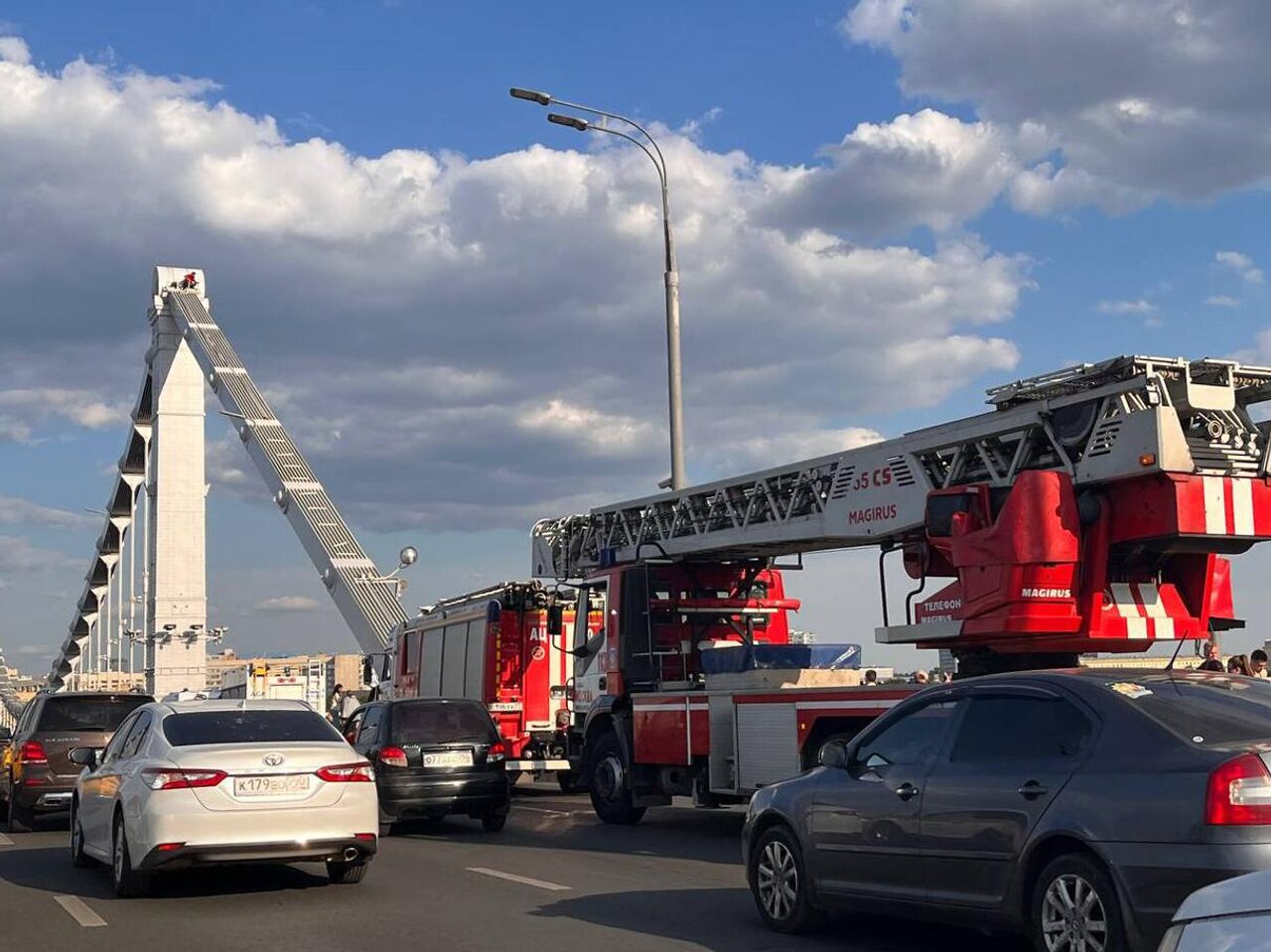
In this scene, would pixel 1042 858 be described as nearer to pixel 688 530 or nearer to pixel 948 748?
pixel 948 748

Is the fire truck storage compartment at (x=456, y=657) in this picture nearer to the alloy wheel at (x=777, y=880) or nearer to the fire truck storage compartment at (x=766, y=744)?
the fire truck storage compartment at (x=766, y=744)

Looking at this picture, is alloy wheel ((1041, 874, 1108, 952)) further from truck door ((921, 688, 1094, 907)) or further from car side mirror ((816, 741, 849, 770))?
car side mirror ((816, 741, 849, 770))

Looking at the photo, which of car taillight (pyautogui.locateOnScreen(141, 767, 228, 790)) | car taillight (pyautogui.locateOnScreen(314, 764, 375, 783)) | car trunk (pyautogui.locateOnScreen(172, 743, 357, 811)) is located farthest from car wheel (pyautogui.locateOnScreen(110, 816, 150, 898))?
car taillight (pyautogui.locateOnScreen(314, 764, 375, 783))

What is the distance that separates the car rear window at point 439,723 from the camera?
1606 centimetres

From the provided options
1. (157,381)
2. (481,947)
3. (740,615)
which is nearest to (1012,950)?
(481,947)

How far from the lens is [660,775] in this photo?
52.6 ft

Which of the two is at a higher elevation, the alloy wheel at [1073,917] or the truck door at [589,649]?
the truck door at [589,649]

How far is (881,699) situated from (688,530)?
5.23 metres

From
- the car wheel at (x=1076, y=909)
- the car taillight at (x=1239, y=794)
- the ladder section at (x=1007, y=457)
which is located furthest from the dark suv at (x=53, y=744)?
the car taillight at (x=1239, y=794)

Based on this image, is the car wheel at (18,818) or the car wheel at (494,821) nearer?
the car wheel at (494,821)

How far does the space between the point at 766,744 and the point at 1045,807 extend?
722 cm

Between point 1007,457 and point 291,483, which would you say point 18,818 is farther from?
point 291,483

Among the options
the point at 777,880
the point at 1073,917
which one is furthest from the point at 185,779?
the point at 1073,917

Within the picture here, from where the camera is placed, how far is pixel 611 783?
54.6 ft
